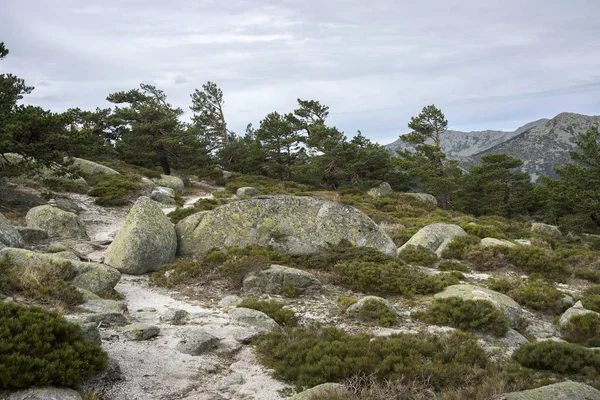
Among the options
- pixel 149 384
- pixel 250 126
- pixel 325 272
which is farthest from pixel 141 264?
pixel 250 126

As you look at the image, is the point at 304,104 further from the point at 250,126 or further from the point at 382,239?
the point at 382,239

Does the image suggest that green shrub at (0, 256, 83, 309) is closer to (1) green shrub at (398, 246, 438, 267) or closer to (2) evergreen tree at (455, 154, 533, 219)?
(1) green shrub at (398, 246, 438, 267)

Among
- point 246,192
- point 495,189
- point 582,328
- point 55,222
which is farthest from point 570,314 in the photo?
point 495,189

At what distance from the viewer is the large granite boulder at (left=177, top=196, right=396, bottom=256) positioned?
13.5 m

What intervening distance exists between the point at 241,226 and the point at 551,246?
1767 cm

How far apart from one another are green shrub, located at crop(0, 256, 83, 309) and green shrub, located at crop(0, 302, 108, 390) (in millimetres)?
2703

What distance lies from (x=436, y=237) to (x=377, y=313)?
939 cm

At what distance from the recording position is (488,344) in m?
7.67

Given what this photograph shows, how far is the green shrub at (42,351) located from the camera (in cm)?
430

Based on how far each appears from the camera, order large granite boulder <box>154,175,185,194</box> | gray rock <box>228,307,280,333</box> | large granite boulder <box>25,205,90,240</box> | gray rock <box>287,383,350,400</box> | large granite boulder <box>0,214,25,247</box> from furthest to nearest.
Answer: large granite boulder <box>154,175,185,194</box>
large granite boulder <box>25,205,90,240</box>
large granite boulder <box>0,214,25,247</box>
gray rock <box>228,307,280,333</box>
gray rock <box>287,383,350,400</box>

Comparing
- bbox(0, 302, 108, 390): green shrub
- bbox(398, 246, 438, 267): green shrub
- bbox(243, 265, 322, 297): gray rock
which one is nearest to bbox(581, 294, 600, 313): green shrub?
bbox(398, 246, 438, 267): green shrub

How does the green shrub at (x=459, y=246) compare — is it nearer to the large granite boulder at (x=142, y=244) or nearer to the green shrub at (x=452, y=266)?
the green shrub at (x=452, y=266)

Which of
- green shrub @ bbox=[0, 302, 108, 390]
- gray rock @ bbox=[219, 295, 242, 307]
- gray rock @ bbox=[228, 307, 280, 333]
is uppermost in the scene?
green shrub @ bbox=[0, 302, 108, 390]

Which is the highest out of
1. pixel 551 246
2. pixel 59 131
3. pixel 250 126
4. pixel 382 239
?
pixel 250 126
